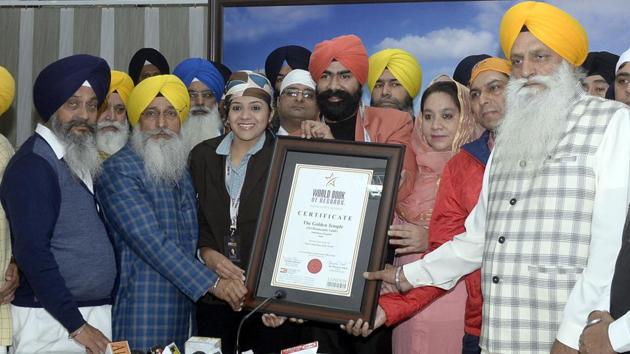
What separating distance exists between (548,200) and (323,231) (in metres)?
0.89

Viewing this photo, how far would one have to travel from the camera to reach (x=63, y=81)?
3.49 meters

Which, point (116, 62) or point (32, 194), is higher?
point (116, 62)

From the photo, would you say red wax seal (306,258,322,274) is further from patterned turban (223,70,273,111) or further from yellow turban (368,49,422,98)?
yellow turban (368,49,422,98)

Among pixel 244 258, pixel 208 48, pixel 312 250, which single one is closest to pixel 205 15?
pixel 208 48

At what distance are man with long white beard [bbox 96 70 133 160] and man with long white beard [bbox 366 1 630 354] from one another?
2.25 meters

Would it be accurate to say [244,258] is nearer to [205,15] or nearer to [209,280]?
[209,280]

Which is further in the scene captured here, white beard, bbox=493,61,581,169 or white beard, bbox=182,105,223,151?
white beard, bbox=182,105,223,151

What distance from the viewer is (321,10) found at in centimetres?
594

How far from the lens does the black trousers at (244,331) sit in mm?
3529

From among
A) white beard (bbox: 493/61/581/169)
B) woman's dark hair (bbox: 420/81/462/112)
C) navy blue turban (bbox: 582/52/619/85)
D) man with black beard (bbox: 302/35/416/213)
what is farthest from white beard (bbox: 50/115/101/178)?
navy blue turban (bbox: 582/52/619/85)

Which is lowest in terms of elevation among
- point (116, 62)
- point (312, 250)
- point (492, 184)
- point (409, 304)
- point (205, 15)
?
point (409, 304)

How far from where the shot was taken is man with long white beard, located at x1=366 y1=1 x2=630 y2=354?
2.34 metres

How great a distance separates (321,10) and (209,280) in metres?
3.19

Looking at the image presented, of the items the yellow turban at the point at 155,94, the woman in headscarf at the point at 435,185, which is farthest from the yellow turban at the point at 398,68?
the yellow turban at the point at 155,94
